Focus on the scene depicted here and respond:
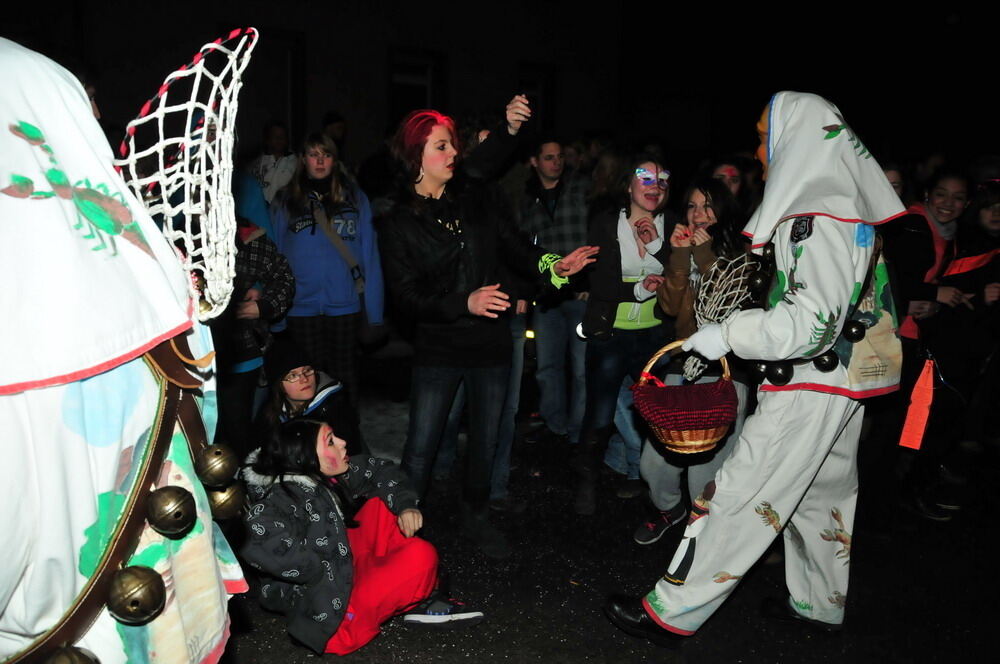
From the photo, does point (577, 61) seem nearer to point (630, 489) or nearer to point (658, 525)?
point (630, 489)

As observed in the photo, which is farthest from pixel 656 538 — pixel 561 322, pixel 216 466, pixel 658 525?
pixel 216 466

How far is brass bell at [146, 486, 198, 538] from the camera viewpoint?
1555mm

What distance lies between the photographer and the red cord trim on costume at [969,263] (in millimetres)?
5195

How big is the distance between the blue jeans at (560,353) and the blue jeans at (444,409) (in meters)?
1.69

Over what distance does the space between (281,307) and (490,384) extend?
1463mm

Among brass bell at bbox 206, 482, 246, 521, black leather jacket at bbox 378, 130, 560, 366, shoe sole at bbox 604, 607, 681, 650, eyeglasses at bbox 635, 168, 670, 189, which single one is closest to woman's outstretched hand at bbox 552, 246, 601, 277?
black leather jacket at bbox 378, 130, 560, 366

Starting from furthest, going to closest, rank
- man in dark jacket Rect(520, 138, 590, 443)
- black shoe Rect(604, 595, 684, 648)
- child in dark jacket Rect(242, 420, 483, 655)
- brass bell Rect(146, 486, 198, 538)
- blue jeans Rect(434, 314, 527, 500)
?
man in dark jacket Rect(520, 138, 590, 443) → blue jeans Rect(434, 314, 527, 500) → black shoe Rect(604, 595, 684, 648) → child in dark jacket Rect(242, 420, 483, 655) → brass bell Rect(146, 486, 198, 538)

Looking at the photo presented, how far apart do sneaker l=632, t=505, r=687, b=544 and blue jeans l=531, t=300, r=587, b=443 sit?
1333 mm

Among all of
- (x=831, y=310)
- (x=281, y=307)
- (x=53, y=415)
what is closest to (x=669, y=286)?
(x=831, y=310)

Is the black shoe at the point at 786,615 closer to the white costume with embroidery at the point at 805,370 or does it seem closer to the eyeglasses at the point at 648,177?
the white costume with embroidery at the point at 805,370

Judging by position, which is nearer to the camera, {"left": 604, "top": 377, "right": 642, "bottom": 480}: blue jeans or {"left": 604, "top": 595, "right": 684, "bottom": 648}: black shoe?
{"left": 604, "top": 595, "right": 684, "bottom": 648}: black shoe

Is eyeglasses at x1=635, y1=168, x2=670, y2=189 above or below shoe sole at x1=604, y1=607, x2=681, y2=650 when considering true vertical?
above

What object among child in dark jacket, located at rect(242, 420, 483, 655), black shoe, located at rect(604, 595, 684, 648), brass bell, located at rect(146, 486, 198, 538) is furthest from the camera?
black shoe, located at rect(604, 595, 684, 648)

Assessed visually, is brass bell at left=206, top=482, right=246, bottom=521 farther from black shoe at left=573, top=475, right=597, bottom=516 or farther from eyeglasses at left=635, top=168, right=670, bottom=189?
eyeglasses at left=635, top=168, right=670, bottom=189
